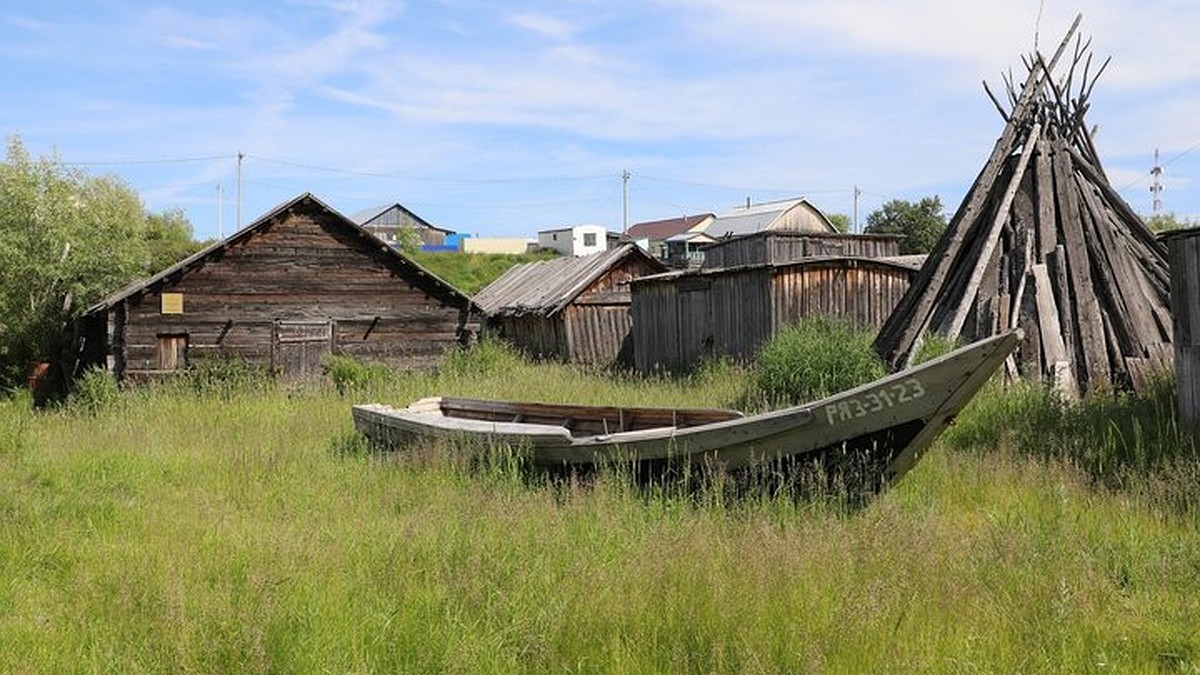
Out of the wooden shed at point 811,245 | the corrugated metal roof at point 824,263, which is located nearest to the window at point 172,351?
the corrugated metal roof at point 824,263

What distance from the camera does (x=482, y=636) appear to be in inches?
191

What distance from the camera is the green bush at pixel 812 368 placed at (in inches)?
492

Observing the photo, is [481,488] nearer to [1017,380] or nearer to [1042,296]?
[1017,380]

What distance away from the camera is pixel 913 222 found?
51.6 m

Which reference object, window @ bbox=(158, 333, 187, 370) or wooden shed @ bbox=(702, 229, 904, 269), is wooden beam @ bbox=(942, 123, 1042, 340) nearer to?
window @ bbox=(158, 333, 187, 370)

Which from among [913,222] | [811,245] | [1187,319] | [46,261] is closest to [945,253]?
[1187,319]

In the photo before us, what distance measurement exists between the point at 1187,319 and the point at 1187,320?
0.01 m

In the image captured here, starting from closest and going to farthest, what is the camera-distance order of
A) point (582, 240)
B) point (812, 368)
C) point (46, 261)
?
1. point (812, 368)
2. point (46, 261)
3. point (582, 240)

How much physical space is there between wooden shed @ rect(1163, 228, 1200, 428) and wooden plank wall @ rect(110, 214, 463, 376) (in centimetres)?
1703

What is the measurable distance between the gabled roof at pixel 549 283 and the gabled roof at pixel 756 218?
24.3m

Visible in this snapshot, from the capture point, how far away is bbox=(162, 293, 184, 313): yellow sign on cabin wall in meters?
20.7

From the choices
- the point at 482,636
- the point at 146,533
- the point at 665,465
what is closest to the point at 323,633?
the point at 482,636

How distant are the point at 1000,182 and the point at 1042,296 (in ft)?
6.94

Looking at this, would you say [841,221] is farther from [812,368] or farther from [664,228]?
[812,368]
